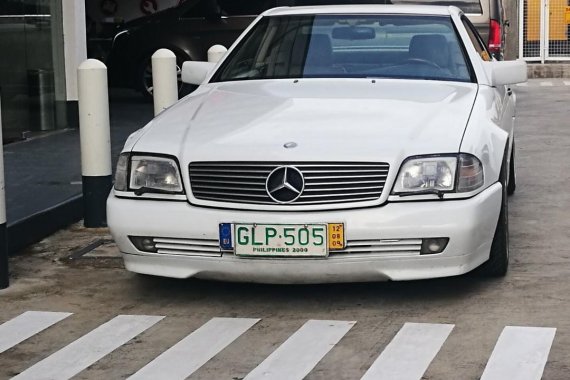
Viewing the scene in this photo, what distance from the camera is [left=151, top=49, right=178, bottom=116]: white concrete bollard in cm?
922

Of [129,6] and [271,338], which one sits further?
[129,6]

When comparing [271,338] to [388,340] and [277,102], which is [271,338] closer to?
[388,340]

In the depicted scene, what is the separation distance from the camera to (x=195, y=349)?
5.48 meters

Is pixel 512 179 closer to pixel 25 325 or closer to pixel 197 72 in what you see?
pixel 197 72

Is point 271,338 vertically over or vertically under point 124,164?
under

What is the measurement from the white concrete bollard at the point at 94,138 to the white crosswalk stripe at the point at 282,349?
7.49 feet

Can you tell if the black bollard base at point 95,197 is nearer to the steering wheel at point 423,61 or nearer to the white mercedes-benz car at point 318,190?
the white mercedes-benz car at point 318,190

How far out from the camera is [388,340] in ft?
18.2

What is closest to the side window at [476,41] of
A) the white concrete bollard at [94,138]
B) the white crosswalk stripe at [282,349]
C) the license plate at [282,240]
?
the white concrete bollard at [94,138]

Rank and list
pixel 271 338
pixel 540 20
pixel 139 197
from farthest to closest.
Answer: pixel 540 20
pixel 139 197
pixel 271 338

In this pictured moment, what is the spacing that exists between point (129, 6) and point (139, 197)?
601 inches

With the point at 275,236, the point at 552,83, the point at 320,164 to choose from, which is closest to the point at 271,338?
the point at 275,236

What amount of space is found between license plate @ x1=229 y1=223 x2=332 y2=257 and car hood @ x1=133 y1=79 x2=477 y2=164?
33 centimetres

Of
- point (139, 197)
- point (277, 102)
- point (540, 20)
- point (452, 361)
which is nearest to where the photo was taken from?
point (452, 361)
